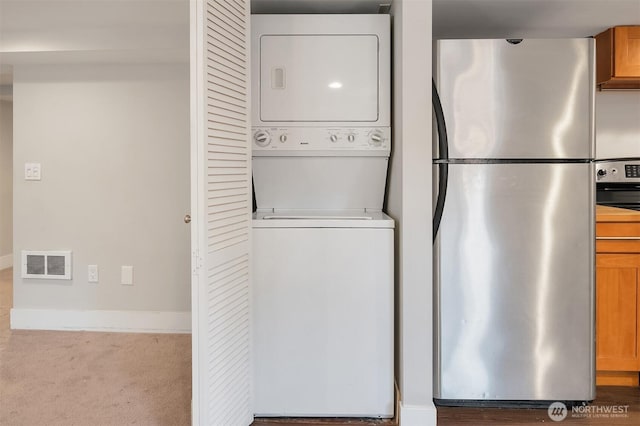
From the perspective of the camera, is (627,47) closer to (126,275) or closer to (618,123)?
(618,123)

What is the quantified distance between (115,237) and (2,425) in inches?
54.2

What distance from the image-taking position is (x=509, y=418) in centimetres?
208

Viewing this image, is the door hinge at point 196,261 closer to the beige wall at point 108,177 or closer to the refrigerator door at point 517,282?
the refrigerator door at point 517,282

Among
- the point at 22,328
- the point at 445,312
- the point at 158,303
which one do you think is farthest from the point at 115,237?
the point at 445,312

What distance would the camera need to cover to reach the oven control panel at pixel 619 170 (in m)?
3.04

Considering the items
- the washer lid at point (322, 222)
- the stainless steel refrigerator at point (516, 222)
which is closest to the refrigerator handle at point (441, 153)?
the stainless steel refrigerator at point (516, 222)

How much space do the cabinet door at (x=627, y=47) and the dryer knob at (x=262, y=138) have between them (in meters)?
2.17

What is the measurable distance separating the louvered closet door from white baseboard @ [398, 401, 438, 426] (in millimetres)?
693

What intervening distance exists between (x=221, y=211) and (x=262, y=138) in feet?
2.02

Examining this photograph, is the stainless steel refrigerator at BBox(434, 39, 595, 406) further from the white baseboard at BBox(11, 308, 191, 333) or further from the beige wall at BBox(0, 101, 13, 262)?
the beige wall at BBox(0, 101, 13, 262)

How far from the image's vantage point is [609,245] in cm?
228

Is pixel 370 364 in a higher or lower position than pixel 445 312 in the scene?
lower

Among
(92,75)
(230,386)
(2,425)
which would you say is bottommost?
(2,425)

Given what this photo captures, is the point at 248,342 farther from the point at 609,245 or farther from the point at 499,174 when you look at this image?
the point at 609,245
